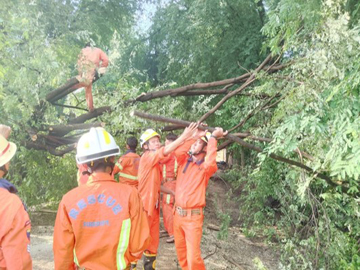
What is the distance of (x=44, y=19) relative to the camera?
514 cm

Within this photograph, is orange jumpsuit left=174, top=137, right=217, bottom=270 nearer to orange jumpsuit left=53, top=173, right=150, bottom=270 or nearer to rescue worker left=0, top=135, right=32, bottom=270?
orange jumpsuit left=53, top=173, right=150, bottom=270

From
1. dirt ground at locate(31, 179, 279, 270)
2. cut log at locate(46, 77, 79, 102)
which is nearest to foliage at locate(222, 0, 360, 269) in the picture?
dirt ground at locate(31, 179, 279, 270)

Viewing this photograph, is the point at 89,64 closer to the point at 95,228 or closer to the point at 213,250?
the point at 95,228

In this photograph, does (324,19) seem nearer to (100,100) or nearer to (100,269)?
(100,269)

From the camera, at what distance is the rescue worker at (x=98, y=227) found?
8.09 ft

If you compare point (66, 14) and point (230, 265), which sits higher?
point (66, 14)

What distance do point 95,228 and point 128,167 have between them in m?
3.45

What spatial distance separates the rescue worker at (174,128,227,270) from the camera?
459cm

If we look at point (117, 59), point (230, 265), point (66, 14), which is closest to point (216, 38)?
point (117, 59)

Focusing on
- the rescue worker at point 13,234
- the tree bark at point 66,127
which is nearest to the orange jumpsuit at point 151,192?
the tree bark at point 66,127

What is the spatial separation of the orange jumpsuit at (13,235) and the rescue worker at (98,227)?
27 cm

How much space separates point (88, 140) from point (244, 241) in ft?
22.0

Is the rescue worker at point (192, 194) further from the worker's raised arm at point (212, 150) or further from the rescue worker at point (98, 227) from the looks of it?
the rescue worker at point (98, 227)

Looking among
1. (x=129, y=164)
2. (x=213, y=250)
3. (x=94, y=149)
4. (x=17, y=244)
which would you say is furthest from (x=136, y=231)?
(x=213, y=250)
